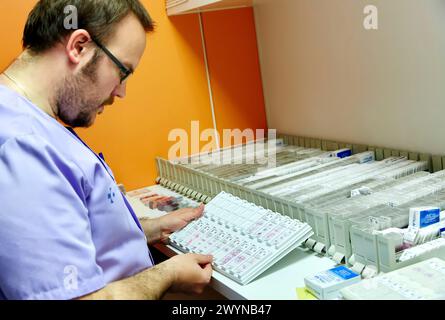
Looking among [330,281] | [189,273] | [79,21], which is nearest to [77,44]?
[79,21]

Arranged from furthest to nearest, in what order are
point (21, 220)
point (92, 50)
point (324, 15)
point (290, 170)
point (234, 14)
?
1. point (234, 14)
2. point (324, 15)
3. point (290, 170)
4. point (92, 50)
5. point (21, 220)

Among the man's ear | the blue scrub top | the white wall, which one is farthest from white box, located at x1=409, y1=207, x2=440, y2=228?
the man's ear

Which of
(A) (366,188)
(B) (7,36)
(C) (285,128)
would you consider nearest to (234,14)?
(C) (285,128)

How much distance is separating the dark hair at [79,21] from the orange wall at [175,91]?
2.84ft

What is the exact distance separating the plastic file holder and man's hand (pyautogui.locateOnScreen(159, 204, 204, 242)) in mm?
20

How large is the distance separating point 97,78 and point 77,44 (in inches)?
3.4

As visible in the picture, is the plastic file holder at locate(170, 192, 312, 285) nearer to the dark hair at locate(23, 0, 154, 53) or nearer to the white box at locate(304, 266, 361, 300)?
the white box at locate(304, 266, 361, 300)

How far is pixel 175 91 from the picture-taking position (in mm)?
2064

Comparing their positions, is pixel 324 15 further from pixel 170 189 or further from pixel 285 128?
pixel 170 189

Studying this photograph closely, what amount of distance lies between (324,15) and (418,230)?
40.2 inches

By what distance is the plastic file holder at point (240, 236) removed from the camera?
1.13m

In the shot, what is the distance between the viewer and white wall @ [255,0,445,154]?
4.84 ft

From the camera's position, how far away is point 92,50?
40.4 inches

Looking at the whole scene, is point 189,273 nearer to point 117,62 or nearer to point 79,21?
point 117,62
